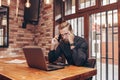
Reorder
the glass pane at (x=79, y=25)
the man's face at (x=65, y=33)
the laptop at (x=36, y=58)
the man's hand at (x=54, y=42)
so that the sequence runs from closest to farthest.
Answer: the laptop at (x=36, y=58), the man's face at (x=65, y=33), the man's hand at (x=54, y=42), the glass pane at (x=79, y=25)

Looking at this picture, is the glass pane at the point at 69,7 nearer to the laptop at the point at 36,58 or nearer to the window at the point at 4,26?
the window at the point at 4,26

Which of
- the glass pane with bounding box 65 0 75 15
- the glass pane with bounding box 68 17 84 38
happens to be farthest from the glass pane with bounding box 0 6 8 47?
the glass pane with bounding box 68 17 84 38

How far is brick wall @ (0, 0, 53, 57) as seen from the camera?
3.22 m

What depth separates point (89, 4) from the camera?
2.58 m

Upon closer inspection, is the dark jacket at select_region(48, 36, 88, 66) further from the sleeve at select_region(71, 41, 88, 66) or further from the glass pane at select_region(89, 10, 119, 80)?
the glass pane at select_region(89, 10, 119, 80)

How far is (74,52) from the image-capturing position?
6.19 ft

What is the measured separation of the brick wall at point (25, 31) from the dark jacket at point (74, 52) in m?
1.10

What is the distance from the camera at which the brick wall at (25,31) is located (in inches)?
127

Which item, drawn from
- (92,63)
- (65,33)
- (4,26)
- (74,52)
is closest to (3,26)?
(4,26)

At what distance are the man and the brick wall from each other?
109 cm

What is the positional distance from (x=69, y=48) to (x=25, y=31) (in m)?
1.73

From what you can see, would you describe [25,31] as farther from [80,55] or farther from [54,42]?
[80,55]

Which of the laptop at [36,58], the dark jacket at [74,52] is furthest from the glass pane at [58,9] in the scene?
the laptop at [36,58]

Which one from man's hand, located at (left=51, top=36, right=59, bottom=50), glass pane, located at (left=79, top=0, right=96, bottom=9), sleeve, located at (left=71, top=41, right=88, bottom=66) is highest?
glass pane, located at (left=79, top=0, right=96, bottom=9)
